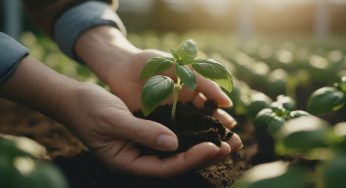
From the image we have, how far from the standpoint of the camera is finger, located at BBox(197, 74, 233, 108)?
6.17ft

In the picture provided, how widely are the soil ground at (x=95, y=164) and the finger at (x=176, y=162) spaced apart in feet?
0.18

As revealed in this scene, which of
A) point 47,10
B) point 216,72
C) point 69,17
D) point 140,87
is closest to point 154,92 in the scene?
point 216,72

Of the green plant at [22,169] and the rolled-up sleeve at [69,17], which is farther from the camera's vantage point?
the rolled-up sleeve at [69,17]

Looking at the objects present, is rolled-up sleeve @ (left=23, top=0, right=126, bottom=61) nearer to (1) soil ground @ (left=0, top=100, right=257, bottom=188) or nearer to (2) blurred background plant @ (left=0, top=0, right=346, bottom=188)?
(2) blurred background plant @ (left=0, top=0, right=346, bottom=188)

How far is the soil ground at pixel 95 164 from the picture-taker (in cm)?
148

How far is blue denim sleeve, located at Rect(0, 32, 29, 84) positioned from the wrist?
0.54m

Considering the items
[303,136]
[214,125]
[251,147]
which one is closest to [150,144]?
[214,125]

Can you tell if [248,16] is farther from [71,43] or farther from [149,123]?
[149,123]

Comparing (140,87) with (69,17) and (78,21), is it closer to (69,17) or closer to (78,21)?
(78,21)

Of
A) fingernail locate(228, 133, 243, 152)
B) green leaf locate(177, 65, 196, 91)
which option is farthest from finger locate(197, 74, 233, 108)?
green leaf locate(177, 65, 196, 91)

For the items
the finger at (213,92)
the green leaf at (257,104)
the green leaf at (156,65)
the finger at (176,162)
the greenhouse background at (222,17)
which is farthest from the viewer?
the greenhouse background at (222,17)

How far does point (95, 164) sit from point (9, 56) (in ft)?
1.61

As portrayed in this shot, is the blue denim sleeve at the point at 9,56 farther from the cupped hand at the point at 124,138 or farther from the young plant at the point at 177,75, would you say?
the young plant at the point at 177,75

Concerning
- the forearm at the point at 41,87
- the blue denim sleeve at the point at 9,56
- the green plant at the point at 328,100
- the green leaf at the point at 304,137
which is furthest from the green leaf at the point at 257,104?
the green leaf at the point at 304,137
